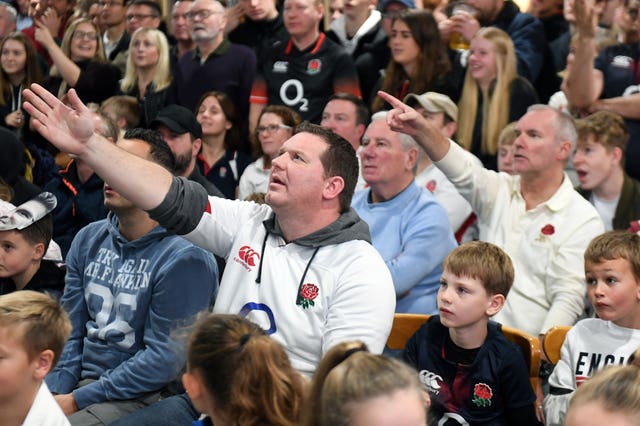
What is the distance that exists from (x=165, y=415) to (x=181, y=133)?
2257 mm

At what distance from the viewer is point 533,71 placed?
6.38m

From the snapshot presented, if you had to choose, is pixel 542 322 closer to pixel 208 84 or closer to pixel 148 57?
pixel 208 84

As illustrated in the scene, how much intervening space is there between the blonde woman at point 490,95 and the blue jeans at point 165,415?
9.44ft

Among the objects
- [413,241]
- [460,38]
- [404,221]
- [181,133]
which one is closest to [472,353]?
[413,241]

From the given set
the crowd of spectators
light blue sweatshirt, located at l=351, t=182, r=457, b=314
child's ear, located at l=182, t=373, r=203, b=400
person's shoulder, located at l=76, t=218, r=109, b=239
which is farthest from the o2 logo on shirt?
child's ear, located at l=182, t=373, r=203, b=400

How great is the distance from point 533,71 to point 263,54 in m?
1.72

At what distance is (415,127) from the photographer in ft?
13.0

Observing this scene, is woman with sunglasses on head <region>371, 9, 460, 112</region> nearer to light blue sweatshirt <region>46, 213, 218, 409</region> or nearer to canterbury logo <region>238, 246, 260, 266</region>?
light blue sweatshirt <region>46, 213, 218, 409</region>

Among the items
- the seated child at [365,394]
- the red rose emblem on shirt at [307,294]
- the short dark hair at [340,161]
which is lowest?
the red rose emblem on shirt at [307,294]

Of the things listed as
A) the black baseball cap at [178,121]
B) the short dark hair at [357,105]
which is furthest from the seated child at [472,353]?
the short dark hair at [357,105]

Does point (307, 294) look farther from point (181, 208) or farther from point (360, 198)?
point (360, 198)

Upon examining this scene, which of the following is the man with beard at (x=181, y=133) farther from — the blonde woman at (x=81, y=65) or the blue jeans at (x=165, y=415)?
the blonde woman at (x=81, y=65)

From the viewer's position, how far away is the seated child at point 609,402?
2.24 meters

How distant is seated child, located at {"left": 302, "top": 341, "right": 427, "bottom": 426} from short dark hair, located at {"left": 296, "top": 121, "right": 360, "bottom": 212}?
4.11 ft
